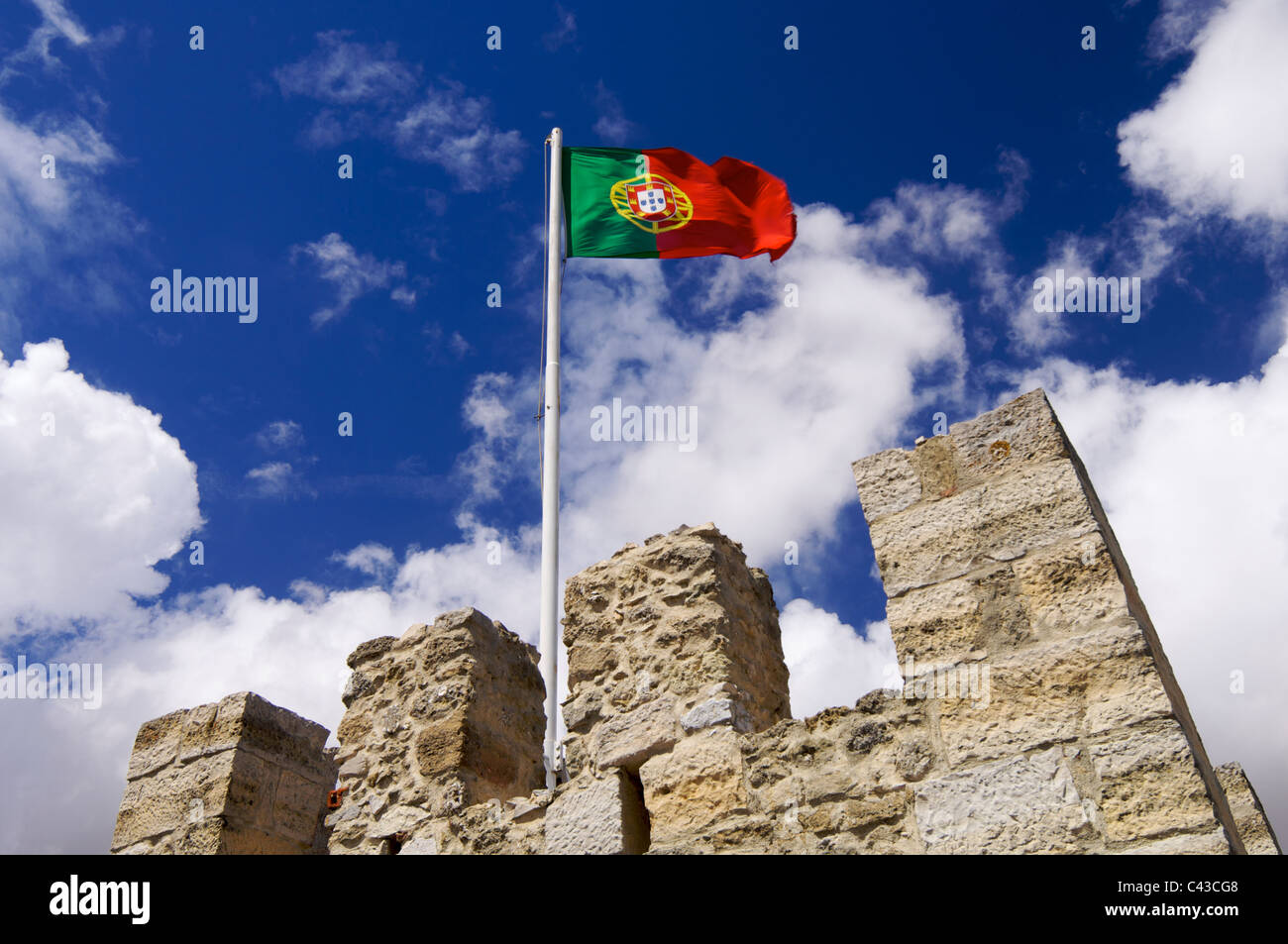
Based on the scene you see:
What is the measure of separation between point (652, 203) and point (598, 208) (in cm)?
48

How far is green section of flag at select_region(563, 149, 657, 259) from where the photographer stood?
836cm

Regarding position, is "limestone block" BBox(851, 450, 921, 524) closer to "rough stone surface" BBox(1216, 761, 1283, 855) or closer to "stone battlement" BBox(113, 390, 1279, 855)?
"stone battlement" BBox(113, 390, 1279, 855)

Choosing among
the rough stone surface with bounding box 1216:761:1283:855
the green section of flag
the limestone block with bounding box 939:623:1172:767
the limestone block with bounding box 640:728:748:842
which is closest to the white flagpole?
the green section of flag

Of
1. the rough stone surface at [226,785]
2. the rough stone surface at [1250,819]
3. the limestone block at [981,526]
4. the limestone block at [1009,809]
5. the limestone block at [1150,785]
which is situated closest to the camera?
the limestone block at [1150,785]

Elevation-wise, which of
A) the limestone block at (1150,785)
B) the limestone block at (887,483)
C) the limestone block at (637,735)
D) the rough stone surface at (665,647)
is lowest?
the limestone block at (1150,785)

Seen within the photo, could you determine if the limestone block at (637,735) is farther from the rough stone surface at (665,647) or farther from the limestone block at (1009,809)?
the limestone block at (1009,809)

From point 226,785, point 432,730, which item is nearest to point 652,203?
point 432,730

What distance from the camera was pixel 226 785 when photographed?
4.96 m

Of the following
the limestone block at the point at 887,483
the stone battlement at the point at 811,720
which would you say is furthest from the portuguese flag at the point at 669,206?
the limestone block at the point at 887,483

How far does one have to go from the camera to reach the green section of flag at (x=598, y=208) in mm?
8359

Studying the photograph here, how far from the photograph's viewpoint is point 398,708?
4.78 meters
